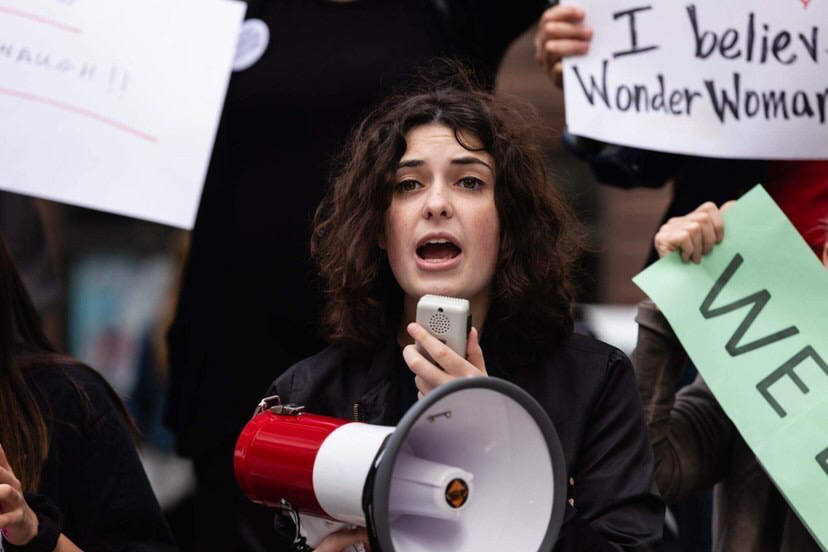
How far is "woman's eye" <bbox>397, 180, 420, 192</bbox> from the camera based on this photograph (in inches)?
116

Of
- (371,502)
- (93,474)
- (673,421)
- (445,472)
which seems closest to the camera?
(371,502)

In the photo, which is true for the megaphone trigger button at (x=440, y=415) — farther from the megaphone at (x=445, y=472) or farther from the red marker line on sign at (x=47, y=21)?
the red marker line on sign at (x=47, y=21)

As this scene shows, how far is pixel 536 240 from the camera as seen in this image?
118 inches

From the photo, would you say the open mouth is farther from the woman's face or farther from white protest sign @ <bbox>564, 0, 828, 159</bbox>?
white protest sign @ <bbox>564, 0, 828, 159</bbox>

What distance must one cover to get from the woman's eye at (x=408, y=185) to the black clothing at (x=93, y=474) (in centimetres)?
71

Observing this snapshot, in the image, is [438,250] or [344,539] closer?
[344,539]

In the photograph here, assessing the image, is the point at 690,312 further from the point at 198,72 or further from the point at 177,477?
the point at 177,477

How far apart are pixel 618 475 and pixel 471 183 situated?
598 millimetres

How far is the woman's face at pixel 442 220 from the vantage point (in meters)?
2.85

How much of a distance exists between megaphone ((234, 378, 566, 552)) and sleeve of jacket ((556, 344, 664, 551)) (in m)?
0.23

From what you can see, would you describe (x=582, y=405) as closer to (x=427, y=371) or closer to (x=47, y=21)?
Answer: (x=427, y=371)

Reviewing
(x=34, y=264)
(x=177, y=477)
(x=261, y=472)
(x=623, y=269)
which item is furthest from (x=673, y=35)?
(x=623, y=269)

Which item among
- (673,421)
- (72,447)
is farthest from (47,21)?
(673,421)

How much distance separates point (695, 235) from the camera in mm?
3076
